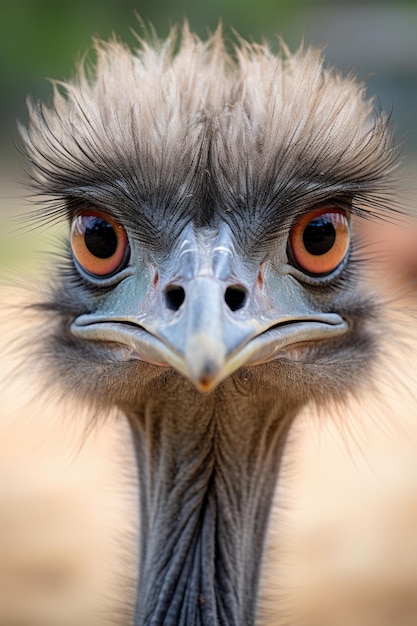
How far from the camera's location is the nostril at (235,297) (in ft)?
5.26

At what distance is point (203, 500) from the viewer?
2.03m

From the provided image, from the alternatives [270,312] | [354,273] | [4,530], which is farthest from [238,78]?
[4,530]

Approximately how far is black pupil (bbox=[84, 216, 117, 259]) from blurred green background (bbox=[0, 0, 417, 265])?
18.7 feet

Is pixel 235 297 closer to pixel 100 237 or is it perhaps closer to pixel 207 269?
pixel 207 269

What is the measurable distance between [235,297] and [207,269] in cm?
7

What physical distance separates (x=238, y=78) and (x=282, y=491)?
2.98 ft

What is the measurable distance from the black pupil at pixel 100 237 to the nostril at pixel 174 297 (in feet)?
0.95

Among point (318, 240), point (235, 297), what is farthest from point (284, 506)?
point (235, 297)

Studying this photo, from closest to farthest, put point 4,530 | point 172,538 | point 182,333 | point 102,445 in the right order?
point 182,333
point 172,538
point 4,530
point 102,445

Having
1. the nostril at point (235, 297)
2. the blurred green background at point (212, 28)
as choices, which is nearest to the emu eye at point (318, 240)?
the nostril at point (235, 297)

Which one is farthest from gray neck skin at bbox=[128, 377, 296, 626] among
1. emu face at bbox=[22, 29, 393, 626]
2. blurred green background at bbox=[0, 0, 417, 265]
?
blurred green background at bbox=[0, 0, 417, 265]

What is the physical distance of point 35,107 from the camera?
85.2 inches

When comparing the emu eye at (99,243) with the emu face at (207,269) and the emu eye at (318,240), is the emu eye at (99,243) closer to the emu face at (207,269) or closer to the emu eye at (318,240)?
the emu face at (207,269)

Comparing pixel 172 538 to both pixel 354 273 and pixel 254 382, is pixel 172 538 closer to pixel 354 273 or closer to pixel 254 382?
pixel 254 382
